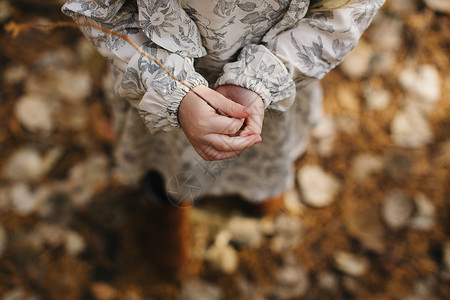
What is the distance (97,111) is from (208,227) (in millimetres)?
456

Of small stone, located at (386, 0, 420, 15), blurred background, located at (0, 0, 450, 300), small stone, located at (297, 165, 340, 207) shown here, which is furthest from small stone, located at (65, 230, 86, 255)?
small stone, located at (386, 0, 420, 15)

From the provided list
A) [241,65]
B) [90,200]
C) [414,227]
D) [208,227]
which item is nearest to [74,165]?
[90,200]

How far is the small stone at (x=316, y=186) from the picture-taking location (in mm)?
1011

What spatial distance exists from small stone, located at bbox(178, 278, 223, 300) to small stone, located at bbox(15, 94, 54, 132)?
57 cm

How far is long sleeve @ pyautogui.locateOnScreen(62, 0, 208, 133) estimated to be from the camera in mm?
478

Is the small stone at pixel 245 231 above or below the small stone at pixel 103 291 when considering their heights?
above

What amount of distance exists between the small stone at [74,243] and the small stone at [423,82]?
3.28 ft

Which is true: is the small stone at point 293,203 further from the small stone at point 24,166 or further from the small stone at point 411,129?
the small stone at point 24,166

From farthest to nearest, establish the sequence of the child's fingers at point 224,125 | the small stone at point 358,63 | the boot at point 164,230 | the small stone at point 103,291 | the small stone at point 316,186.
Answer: the small stone at point 358,63, the small stone at point 316,186, the small stone at point 103,291, the boot at point 164,230, the child's fingers at point 224,125

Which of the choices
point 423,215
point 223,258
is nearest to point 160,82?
point 223,258

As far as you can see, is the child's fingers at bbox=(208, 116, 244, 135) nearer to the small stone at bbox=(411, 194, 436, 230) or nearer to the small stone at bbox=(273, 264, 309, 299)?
the small stone at bbox=(273, 264, 309, 299)

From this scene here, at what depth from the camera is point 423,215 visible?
976mm

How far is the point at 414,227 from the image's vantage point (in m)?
0.97

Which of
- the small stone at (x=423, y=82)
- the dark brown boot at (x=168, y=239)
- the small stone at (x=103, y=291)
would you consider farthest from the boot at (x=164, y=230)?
the small stone at (x=423, y=82)
